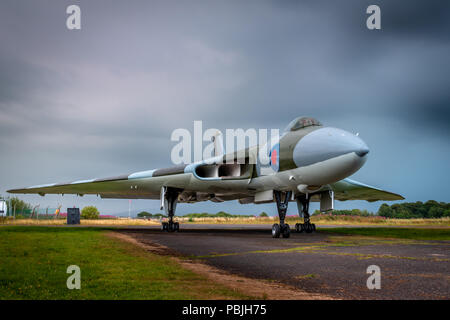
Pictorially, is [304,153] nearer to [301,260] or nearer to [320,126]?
[320,126]

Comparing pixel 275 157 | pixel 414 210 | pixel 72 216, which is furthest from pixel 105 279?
pixel 414 210

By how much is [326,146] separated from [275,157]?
242cm

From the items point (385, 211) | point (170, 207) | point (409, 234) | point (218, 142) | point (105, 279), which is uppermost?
point (218, 142)

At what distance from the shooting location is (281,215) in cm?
1413

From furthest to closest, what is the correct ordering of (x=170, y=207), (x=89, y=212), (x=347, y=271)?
(x=89, y=212) < (x=170, y=207) < (x=347, y=271)

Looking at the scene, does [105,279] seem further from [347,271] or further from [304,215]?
[304,215]

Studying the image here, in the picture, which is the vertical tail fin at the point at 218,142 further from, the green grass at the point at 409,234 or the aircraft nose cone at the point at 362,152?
the aircraft nose cone at the point at 362,152

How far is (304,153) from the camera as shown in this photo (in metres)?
12.4

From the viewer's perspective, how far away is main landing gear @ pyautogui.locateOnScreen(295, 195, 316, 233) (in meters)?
18.5

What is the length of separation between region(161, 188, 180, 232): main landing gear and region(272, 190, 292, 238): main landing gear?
7.34m
